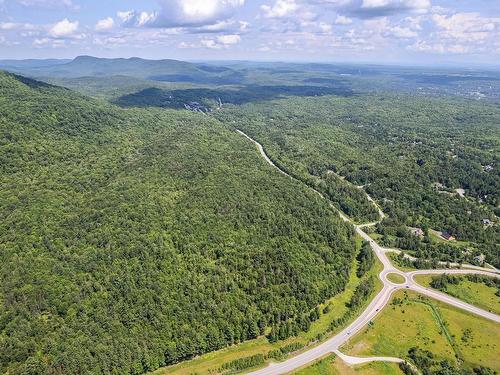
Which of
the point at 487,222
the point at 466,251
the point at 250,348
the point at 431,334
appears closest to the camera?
the point at 250,348

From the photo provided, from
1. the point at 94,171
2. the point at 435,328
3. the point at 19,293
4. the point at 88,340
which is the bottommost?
the point at 435,328

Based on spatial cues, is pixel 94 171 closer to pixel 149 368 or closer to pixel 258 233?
pixel 258 233

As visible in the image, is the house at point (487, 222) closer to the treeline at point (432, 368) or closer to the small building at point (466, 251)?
the small building at point (466, 251)

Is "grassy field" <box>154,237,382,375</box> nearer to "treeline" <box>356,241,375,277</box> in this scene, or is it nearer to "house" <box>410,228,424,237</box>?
"treeline" <box>356,241,375,277</box>

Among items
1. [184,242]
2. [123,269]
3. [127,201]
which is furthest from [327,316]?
[127,201]

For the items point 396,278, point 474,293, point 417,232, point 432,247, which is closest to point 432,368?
point 396,278

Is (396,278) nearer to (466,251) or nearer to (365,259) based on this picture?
(365,259)
